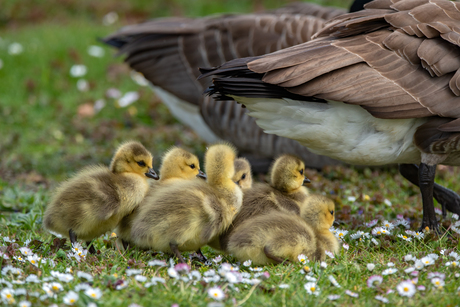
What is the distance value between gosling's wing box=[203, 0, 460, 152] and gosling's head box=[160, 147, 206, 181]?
547mm

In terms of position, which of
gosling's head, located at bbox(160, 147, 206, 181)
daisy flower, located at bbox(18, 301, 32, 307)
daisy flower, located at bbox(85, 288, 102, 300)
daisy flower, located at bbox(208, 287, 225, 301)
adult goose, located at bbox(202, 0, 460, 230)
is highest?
adult goose, located at bbox(202, 0, 460, 230)

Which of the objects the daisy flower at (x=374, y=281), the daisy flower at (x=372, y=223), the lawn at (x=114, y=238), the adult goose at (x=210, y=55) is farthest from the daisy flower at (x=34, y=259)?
the adult goose at (x=210, y=55)

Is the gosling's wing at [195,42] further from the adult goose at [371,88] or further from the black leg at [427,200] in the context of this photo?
the black leg at [427,200]

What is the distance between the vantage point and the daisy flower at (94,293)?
2.94 m

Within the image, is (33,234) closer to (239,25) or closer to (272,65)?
(272,65)

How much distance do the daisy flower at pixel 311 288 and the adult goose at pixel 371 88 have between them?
1.26 metres

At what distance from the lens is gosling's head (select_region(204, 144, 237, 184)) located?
3775mm

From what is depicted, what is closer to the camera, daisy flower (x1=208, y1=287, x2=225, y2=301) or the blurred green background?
daisy flower (x1=208, y1=287, x2=225, y2=301)

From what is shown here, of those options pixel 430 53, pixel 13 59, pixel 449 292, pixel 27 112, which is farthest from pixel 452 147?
pixel 13 59

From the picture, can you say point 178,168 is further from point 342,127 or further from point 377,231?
point 377,231

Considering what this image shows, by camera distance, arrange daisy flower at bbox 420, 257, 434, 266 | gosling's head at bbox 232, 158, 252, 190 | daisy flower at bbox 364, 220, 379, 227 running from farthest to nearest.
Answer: daisy flower at bbox 364, 220, 379, 227 < gosling's head at bbox 232, 158, 252, 190 < daisy flower at bbox 420, 257, 434, 266

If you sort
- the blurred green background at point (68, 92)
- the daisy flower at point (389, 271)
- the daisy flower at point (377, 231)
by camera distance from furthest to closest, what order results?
the blurred green background at point (68, 92) < the daisy flower at point (377, 231) < the daisy flower at point (389, 271)

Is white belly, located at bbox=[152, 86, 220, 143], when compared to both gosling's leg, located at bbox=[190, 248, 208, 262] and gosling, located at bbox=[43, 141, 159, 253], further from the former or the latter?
gosling's leg, located at bbox=[190, 248, 208, 262]

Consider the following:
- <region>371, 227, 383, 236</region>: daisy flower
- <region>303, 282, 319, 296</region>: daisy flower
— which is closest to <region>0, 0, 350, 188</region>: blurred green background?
<region>371, 227, 383, 236</region>: daisy flower
